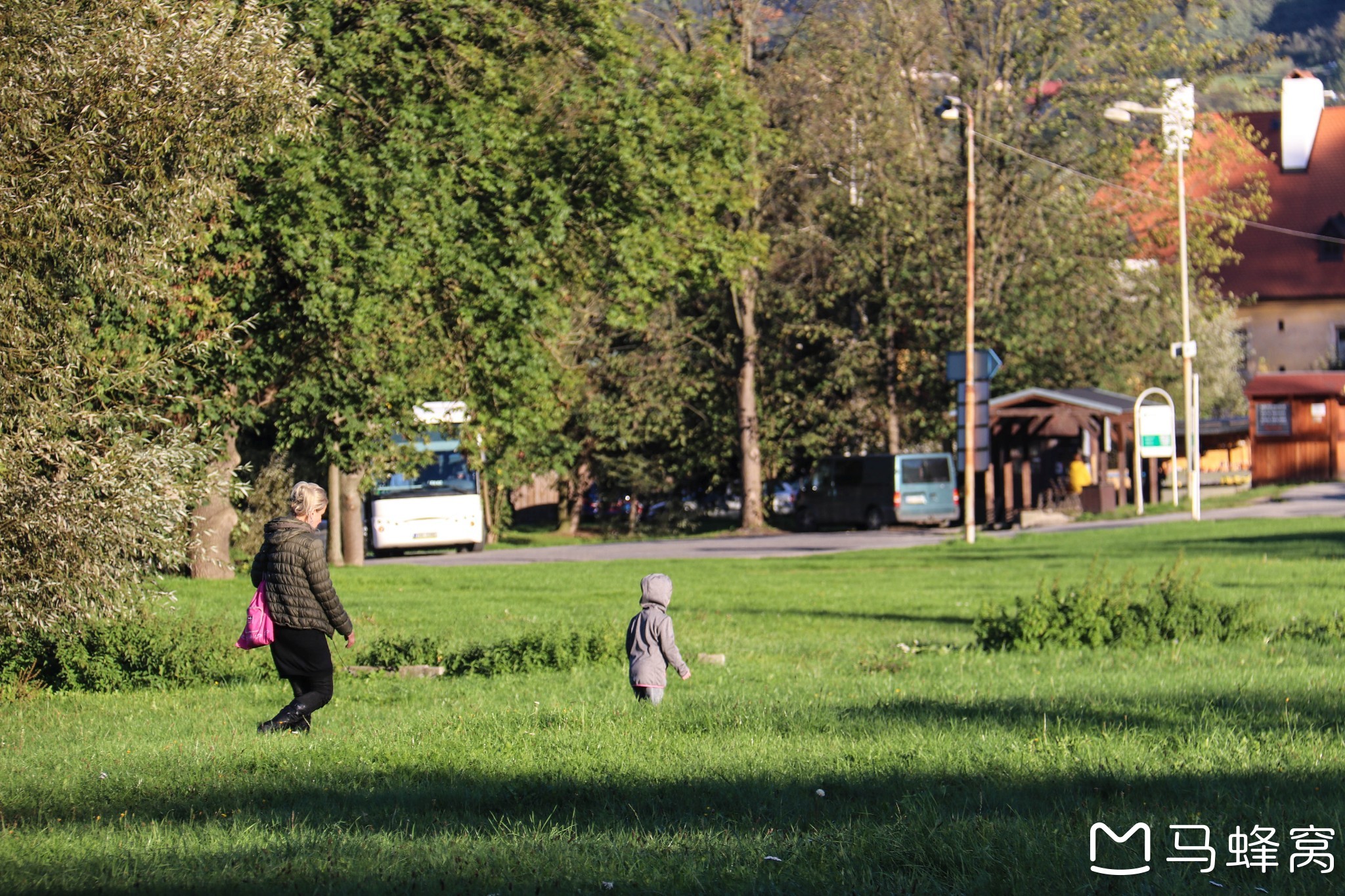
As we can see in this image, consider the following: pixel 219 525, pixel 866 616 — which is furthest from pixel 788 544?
pixel 866 616

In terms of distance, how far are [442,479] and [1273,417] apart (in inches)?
1187

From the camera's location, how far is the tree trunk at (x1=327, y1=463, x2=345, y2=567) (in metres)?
30.4

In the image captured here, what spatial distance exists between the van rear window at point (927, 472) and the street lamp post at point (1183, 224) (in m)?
6.23

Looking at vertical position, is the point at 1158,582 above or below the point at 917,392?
below

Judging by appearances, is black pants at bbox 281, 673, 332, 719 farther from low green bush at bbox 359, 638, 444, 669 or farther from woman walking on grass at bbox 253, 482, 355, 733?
low green bush at bbox 359, 638, 444, 669

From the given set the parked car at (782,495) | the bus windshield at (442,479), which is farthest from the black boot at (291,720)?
the parked car at (782,495)

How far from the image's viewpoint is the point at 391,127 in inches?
853

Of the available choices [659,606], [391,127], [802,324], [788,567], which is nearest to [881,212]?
[802,324]

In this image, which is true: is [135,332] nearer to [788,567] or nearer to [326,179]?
[326,179]

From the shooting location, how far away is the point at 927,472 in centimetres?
4534

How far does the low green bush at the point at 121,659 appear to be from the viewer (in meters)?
12.4

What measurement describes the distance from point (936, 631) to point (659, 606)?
7089 millimetres

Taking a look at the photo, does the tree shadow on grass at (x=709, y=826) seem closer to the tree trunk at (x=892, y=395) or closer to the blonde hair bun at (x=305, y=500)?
the blonde hair bun at (x=305, y=500)

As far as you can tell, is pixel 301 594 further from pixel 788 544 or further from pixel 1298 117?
pixel 1298 117
